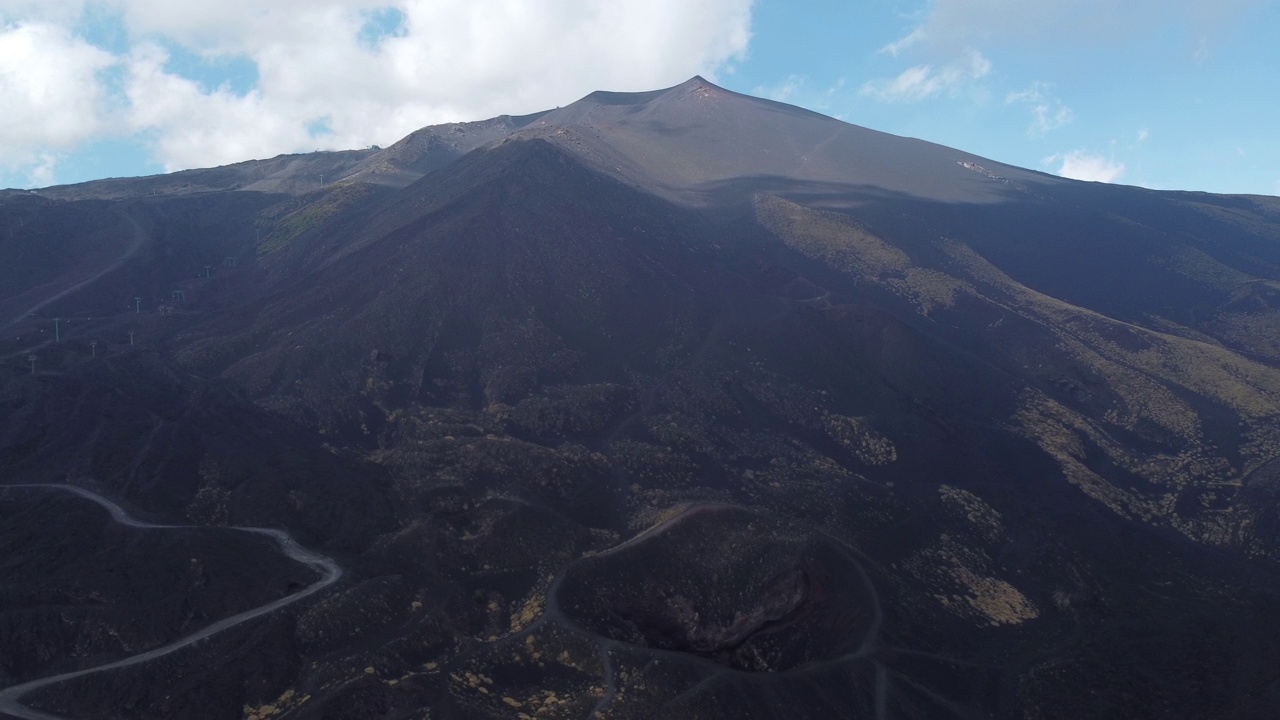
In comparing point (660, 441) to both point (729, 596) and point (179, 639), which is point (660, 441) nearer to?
point (729, 596)

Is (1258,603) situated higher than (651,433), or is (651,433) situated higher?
(651,433)

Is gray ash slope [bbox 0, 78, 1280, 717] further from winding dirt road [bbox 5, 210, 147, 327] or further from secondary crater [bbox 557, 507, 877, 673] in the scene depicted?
winding dirt road [bbox 5, 210, 147, 327]

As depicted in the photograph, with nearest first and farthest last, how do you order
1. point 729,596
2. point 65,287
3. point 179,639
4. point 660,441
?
point 179,639, point 729,596, point 660,441, point 65,287

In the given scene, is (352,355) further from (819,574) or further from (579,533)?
(819,574)

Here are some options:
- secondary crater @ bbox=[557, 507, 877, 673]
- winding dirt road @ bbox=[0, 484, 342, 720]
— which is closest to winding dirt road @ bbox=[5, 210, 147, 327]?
winding dirt road @ bbox=[0, 484, 342, 720]

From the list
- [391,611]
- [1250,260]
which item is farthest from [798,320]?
[1250,260]

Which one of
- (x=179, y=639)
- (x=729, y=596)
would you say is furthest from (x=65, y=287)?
(x=729, y=596)

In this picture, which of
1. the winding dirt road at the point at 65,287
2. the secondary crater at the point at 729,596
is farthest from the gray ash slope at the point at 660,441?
the winding dirt road at the point at 65,287
